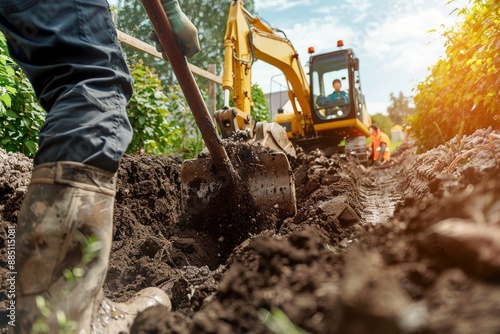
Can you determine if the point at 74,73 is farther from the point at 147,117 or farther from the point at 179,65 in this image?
the point at 147,117

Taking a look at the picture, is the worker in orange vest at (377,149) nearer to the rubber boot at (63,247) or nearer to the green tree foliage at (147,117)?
the green tree foliage at (147,117)

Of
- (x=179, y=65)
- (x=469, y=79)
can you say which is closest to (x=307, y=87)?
(x=469, y=79)

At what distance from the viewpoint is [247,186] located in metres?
3.85

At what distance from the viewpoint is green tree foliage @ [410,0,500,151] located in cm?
377

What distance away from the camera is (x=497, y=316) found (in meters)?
0.58

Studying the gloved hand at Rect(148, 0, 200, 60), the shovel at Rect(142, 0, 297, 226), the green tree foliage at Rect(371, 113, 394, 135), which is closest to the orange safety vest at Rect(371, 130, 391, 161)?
Answer: the shovel at Rect(142, 0, 297, 226)

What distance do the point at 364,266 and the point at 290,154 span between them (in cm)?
502

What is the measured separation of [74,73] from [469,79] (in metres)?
4.51

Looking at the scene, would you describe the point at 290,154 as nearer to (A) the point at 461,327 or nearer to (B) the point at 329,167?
(B) the point at 329,167

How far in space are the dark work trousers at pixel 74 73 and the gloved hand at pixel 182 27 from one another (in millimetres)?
772

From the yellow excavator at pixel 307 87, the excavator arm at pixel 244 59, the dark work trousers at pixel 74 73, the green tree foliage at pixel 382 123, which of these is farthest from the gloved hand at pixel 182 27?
A: the green tree foliage at pixel 382 123

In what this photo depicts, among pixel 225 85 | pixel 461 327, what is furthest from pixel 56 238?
pixel 225 85

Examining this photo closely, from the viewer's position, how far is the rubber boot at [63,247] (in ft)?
4.33

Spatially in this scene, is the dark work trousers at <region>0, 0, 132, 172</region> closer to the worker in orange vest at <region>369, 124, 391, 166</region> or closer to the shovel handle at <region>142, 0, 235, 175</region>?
the shovel handle at <region>142, 0, 235, 175</region>
